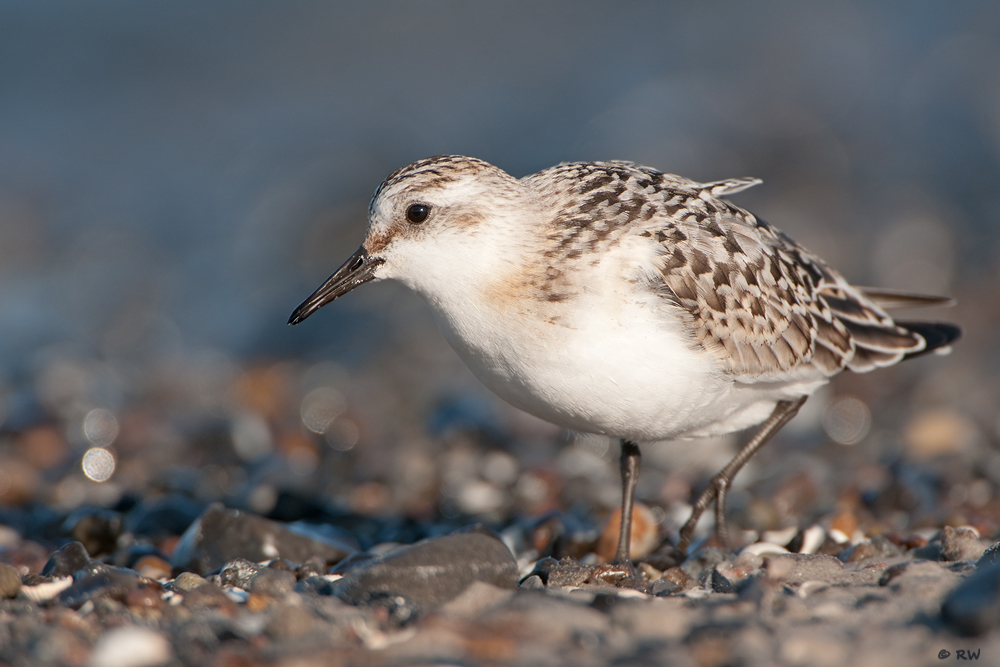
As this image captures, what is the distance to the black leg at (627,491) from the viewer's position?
486 cm

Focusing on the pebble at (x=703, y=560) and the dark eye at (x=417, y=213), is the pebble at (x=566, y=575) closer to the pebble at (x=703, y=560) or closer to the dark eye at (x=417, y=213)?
the pebble at (x=703, y=560)

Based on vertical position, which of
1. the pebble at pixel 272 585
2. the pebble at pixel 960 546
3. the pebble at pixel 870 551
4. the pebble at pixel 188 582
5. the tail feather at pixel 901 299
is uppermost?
the tail feather at pixel 901 299

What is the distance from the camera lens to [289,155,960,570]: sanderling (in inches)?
167

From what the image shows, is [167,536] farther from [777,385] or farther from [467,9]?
[467,9]

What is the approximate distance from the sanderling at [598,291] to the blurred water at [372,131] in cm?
520

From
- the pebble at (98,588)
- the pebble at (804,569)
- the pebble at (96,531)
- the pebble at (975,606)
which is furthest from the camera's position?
the pebble at (96,531)

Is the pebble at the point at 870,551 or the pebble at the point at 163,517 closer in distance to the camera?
the pebble at the point at 870,551

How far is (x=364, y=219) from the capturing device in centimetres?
1214

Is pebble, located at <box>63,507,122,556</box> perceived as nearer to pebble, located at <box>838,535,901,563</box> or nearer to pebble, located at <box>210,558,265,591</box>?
pebble, located at <box>210,558,265,591</box>

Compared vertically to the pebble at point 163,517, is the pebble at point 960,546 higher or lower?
higher

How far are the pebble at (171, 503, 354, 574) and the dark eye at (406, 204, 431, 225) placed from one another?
183 cm

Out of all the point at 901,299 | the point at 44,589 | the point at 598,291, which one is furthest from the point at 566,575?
the point at 901,299

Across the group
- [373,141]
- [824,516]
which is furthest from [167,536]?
[373,141]

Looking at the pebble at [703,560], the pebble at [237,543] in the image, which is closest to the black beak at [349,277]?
the pebble at [237,543]
